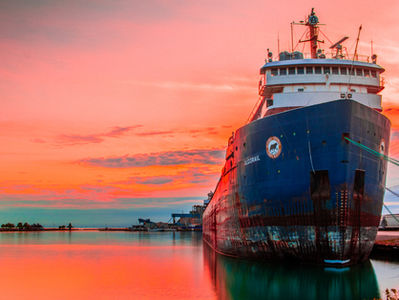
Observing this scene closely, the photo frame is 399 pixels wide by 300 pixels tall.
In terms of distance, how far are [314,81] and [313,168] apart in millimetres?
6615

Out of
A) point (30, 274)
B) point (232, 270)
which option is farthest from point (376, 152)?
point (30, 274)

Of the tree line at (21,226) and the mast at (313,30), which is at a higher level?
the mast at (313,30)

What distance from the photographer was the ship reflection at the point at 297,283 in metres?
14.8

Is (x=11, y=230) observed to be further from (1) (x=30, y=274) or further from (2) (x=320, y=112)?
(2) (x=320, y=112)

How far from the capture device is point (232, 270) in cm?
2059

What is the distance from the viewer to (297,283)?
15883mm

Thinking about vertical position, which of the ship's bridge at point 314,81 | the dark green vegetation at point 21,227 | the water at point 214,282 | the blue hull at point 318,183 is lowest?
the dark green vegetation at point 21,227

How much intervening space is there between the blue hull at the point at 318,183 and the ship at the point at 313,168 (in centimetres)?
4

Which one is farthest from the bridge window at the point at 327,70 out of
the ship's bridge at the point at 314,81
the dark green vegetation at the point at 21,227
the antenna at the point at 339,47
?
the dark green vegetation at the point at 21,227

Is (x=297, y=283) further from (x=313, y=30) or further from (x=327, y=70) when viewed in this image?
(x=313, y=30)

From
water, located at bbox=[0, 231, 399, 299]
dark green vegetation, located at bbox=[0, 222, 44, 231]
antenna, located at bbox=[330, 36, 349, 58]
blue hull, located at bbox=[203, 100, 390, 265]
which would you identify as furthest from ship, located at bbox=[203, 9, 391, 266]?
dark green vegetation, located at bbox=[0, 222, 44, 231]

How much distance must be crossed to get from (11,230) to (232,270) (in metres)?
134

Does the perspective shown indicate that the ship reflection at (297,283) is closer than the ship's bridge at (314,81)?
Yes

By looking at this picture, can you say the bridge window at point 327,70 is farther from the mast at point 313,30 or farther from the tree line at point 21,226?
the tree line at point 21,226
